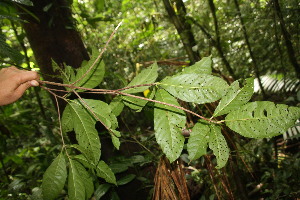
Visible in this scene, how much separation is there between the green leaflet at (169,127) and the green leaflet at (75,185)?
34cm

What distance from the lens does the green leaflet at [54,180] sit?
0.71 m

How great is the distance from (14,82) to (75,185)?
388 millimetres

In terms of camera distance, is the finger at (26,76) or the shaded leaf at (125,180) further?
the shaded leaf at (125,180)

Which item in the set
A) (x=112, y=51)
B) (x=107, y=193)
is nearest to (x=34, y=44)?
(x=107, y=193)

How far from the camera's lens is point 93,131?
2.34 feet

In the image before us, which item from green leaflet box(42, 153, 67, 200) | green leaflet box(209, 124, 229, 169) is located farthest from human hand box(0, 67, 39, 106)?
green leaflet box(209, 124, 229, 169)

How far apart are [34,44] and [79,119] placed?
978 mm

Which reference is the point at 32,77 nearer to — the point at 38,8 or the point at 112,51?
the point at 38,8

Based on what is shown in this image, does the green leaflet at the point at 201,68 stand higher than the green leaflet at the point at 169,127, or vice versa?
the green leaflet at the point at 201,68

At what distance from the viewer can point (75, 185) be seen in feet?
2.41

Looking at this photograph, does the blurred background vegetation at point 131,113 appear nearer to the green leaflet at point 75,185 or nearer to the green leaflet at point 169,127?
the green leaflet at point 169,127

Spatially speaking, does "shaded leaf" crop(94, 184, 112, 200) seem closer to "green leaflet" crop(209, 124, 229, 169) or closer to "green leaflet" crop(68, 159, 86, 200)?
"green leaflet" crop(68, 159, 86, 200)

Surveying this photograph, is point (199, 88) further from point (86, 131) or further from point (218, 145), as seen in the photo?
point (86, 131)

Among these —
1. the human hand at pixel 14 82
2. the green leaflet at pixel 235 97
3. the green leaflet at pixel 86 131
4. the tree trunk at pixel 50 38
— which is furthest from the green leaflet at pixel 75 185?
the tree trunk at pixel 50 38
